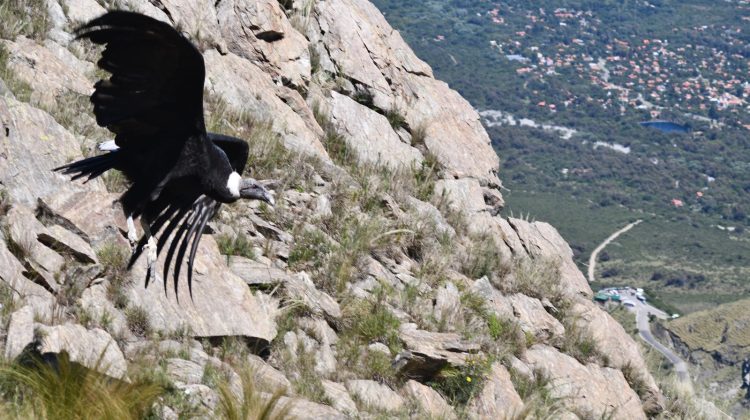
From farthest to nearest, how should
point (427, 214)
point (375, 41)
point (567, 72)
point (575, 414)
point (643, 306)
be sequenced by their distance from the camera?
point (567, 72)
point (643, 306)
point (375, 41)
point (427, 214)
point (575, 414)

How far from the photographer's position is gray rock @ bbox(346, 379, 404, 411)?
23.2 ft

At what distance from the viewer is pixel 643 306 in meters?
45.4

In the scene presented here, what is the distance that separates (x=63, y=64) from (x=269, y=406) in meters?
5.57

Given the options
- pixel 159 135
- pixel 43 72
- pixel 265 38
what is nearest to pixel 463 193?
pixel 265 38

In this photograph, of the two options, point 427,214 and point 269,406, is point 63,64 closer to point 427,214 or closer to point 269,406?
point 427,214

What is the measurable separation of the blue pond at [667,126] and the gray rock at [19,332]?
10355cm

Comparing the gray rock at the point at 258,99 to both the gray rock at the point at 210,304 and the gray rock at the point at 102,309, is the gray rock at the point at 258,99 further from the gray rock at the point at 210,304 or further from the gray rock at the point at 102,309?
the gray rock at the point at 102,309

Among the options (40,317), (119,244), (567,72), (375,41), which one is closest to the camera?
(40,317)

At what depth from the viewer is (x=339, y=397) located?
6.87 meters

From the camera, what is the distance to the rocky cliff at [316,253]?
6.33m

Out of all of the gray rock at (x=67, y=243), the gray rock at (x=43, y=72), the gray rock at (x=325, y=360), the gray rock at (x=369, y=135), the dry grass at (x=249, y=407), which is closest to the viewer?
the dry grass at (x=249, y=407)

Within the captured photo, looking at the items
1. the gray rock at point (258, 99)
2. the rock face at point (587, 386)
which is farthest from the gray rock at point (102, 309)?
the rock face at point (587, 386)

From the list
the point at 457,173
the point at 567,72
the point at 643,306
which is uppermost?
the point at 457,173

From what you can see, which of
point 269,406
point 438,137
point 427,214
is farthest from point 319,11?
point 269,406
